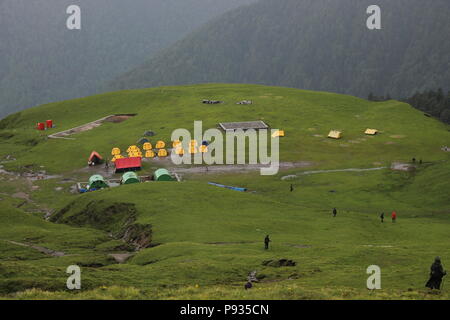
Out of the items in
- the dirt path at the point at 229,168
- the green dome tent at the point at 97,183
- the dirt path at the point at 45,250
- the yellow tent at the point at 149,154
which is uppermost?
the yellow tent at the point at 149,154

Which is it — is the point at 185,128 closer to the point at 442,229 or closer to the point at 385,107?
the point at 385,107

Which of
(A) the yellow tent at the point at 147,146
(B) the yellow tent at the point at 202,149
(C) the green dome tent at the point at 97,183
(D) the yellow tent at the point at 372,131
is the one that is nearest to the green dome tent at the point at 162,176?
(C) the green dome tent at the point at 97,183

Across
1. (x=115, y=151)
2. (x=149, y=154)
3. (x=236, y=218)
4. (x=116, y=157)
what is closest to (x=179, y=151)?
(x=149, y=154)

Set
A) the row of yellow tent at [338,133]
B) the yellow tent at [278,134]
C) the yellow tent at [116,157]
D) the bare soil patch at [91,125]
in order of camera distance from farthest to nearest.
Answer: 1. the bare soil patch at [91,125]
2. the row of yellow tent at [338,133]
3. the yellow tent at [278,134]
4. the yellow tent at [116,157]

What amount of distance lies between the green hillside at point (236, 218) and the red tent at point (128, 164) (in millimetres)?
3607

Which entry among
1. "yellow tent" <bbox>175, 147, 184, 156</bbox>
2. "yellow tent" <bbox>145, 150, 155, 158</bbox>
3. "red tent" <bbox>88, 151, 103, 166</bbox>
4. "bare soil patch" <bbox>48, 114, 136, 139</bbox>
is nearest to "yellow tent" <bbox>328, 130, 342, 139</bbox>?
"yellow tent" <bbox>175, 147, 184, 156</bbox>

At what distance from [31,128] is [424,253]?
6249 inches

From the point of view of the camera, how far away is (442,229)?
79.9 m

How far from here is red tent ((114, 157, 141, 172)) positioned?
132m

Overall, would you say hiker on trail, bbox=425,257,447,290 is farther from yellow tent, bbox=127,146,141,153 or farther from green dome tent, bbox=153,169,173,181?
yellow tent, bbox=127,146,141,153

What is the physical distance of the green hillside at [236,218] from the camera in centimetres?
4453

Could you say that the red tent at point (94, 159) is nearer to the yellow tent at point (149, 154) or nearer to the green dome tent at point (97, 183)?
the yellow tent at point (149, 154)

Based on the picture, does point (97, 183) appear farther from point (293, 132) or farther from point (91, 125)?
point (91, 125)

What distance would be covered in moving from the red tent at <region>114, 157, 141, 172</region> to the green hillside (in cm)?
361
